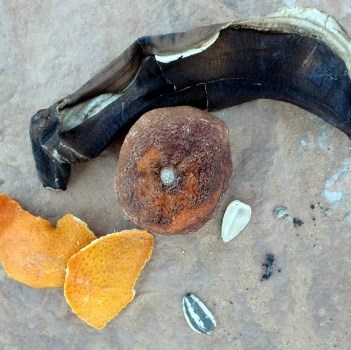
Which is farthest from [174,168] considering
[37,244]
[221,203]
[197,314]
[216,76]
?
[197,314]

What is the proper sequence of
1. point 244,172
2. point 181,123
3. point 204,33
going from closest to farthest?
point 181,123, point 204,33, point 244,172

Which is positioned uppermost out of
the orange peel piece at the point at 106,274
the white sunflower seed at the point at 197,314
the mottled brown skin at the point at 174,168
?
the mottled brown skin at the point at 174,168

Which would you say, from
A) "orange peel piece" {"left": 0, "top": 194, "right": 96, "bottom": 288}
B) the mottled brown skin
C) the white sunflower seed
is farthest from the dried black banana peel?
the white sunflower seed

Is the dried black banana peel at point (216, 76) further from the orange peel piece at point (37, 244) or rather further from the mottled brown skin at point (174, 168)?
the orange peel piece at point (37, 244)

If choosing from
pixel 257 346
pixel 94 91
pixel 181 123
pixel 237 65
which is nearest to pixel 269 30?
pixel 237 65

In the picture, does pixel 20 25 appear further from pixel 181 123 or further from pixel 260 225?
pixel 260 225

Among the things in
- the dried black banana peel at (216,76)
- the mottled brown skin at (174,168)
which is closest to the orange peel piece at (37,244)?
the dried black banana peel at (216,76)

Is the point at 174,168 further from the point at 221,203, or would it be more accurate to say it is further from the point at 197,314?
the point at 197,314
